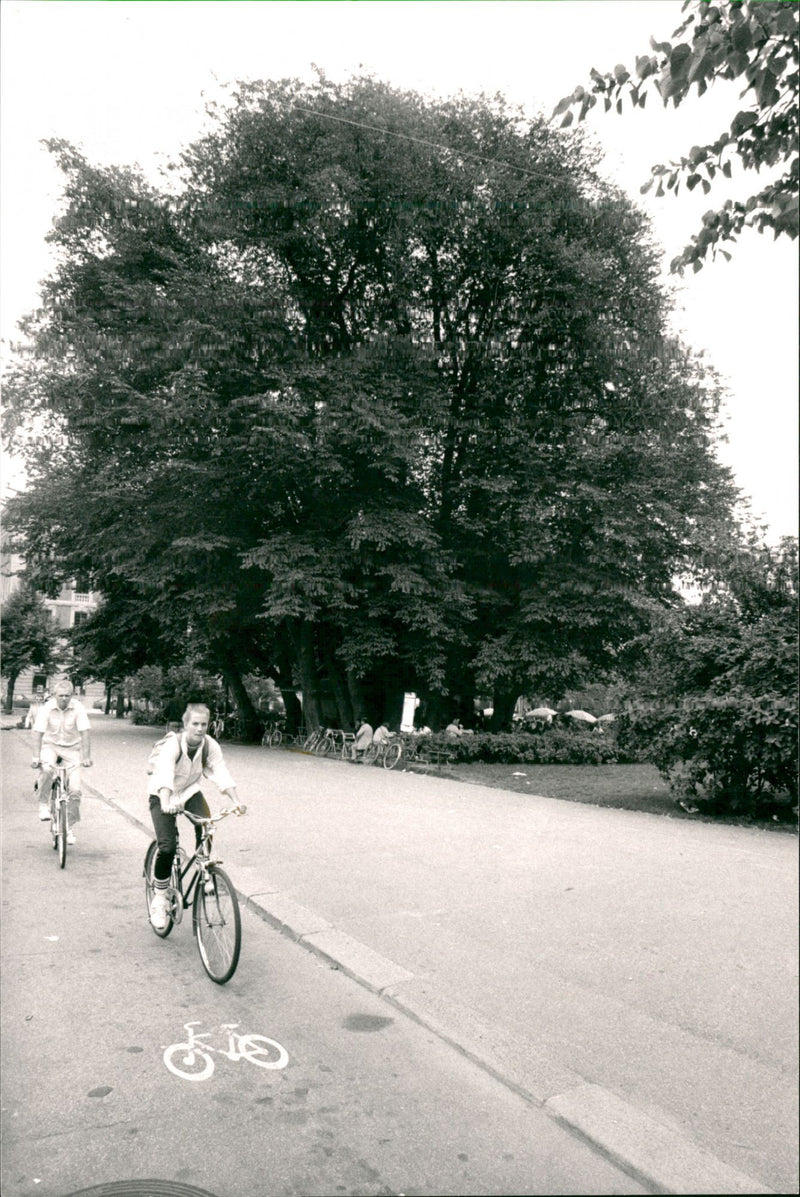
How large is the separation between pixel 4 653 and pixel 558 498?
3.99 ft

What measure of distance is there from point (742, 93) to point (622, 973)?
0.95 metres

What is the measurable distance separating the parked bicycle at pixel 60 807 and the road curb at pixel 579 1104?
364cm

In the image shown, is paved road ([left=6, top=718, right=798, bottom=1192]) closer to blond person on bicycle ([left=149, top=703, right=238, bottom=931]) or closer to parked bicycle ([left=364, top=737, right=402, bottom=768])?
blond person on bicycle ([left=149, top=703, right=238, bottom=931])

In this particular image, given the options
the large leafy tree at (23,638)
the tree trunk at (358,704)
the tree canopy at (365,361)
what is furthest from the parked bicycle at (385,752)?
the large leafy tree at (23,638)

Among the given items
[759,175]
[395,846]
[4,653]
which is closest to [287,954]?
[395,846]

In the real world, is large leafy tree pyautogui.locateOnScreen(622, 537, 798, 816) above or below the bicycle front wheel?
above

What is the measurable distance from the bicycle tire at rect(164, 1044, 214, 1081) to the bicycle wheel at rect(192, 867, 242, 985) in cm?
101

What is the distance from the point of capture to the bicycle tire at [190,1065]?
1.86 meters

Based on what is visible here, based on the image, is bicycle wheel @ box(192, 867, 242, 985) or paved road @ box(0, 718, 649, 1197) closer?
paved road @ box(0, 718, 649, 1197)

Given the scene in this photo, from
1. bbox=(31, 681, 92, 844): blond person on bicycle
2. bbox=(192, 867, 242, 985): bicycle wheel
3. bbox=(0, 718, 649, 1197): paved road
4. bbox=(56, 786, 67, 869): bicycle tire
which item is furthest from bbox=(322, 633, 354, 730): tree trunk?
bbox=(0, 718, 649, 1197): paved road

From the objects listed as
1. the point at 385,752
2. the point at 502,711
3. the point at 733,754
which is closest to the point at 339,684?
the point at 385,752

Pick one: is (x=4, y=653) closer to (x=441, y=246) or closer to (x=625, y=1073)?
(x=441, y=246)

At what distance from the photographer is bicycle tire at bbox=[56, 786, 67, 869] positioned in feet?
18.1

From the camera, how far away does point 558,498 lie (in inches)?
68.5
